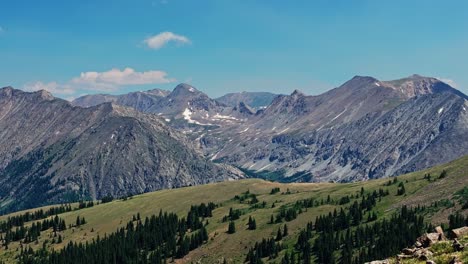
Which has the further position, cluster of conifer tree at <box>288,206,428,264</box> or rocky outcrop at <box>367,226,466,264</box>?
cluster of conifer tree at <box>288,206,428,264</box>

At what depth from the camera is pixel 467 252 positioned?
4444 cm

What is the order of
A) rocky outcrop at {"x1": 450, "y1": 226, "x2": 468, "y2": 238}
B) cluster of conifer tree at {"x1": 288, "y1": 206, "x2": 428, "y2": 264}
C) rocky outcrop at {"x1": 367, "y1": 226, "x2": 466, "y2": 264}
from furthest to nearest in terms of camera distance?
cluster of conifer tree at {"x1": 288, "y1": 206, "x2": 428, "y2": 264} < rocky outcrop at {"x1": 450, "y1": 226, "x2": 468, "y2": 238} < rocky outcrop at {"x1": 367, "y1": 226, "x2": 466, "y2": 264}

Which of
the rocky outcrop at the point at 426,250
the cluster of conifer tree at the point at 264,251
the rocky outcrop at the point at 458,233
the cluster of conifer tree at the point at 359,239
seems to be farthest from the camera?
the cluster of conifer tree at the point at 264,251

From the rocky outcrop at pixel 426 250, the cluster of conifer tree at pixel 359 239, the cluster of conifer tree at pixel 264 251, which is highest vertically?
the rocky outcrop at pixel 426 250

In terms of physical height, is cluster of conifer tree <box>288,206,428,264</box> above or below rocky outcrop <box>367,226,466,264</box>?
below

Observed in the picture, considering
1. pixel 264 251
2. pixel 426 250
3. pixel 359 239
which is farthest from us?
pixel 264 251

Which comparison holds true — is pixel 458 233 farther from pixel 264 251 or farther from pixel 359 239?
pixel 264 251

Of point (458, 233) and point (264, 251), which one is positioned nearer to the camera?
point (458, 233)

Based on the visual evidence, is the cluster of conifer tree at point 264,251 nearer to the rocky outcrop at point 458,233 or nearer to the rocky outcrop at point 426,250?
the rocky outcrop at point 458,233

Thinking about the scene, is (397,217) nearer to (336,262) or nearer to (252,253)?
(336,262)

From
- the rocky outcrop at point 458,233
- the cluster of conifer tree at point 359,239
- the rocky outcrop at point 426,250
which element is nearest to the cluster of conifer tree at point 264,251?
the cluster of conifer tree at point 359,239

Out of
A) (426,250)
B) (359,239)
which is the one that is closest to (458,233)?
(426,250)

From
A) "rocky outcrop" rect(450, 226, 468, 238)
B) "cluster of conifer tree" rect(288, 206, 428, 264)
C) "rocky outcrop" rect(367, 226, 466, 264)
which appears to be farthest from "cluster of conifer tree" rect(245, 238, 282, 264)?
"rocky outcrop" rect(367, 226, 466, 264)

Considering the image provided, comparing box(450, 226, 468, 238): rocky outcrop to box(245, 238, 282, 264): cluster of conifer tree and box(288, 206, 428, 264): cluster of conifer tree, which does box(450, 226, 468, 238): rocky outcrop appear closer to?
box(288, 206, 428, 264): cluster of conifer tree
